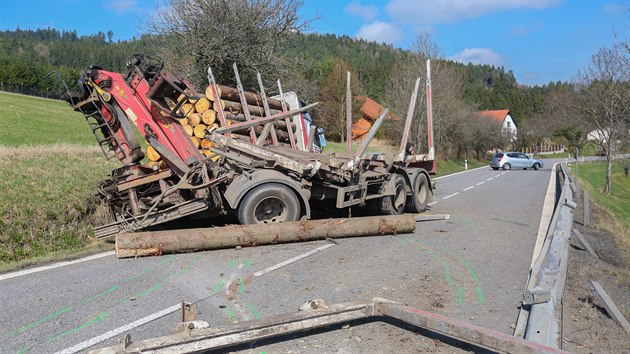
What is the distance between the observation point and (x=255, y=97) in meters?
12.5

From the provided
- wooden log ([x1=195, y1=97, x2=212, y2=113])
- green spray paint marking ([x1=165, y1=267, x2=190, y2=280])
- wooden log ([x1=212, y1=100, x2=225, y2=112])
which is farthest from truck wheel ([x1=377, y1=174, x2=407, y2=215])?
green spray paint marking ([x1=165, y1=267, x2=190, y2=280])

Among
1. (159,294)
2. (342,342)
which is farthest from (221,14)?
(342,342)

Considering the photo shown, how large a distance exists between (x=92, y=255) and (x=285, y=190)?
9.85 feet

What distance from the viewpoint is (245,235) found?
24.4ft

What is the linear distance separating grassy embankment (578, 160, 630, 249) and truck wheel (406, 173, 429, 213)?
4.40m

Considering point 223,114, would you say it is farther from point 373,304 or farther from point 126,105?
point 373,304

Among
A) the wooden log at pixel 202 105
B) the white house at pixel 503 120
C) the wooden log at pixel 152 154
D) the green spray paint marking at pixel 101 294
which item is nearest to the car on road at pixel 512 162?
the white house at pixel 503 120

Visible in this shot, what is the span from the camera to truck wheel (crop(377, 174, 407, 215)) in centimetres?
1038

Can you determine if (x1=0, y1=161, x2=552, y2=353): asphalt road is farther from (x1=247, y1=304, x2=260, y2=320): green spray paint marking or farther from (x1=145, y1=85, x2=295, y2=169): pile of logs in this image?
(x1=145, y1=85, x2=295, y2=169): pile of logs

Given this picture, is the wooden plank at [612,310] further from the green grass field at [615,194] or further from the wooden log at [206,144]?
the green grass field at [615,194]

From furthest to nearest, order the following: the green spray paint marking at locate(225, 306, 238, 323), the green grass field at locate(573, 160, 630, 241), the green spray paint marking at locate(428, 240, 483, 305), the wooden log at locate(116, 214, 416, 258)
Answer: the green grass field at locate(573, 160, 630, 241) < the wooden log at locate(116, 214, 416, 258) < the green spray paint marking at locate(428, 240, 483, 305) < the green spray paint marking at locate(225, 306, 238, 323)

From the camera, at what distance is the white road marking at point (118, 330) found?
3.99 m

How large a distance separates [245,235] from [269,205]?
0.92m

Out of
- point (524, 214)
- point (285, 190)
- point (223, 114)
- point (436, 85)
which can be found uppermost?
point (436, 85)
